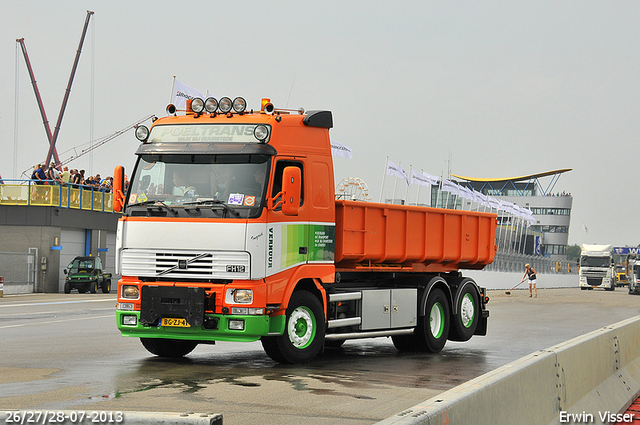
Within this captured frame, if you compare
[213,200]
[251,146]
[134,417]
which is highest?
[251,146]

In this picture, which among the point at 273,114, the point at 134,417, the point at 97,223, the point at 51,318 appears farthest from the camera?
the point at 97,223

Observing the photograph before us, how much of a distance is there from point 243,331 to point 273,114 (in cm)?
320

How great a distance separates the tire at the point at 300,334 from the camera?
11492mm

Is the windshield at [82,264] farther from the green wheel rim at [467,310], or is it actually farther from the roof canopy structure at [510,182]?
the roof canopy structure at [510,182]

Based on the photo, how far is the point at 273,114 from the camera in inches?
479

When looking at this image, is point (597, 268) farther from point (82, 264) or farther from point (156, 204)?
point (156, 204)

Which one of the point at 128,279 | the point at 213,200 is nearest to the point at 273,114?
the point at 213,200

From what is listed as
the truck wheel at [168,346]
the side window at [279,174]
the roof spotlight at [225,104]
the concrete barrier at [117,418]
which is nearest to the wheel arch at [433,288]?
the side window at [279,174]

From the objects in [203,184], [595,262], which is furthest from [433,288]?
[595,262]

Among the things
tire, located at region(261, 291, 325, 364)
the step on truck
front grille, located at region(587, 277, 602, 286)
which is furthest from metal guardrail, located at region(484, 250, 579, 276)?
tire, located at region(261, 291, 325, 364)

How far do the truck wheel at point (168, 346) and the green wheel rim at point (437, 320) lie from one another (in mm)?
4307

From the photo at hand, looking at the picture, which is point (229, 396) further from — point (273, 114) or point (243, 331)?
point (273, 114)

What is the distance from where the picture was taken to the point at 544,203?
478ft

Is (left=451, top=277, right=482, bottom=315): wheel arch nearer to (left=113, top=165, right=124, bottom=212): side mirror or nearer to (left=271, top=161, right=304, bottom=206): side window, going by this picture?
(left=271, top=161, right=304, bottom=206): side window
